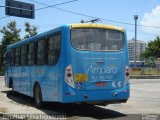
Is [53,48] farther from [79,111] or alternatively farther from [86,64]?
[79,111]

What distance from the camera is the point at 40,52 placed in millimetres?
15281

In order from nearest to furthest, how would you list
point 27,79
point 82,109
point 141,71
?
point 82,109
point 27,79
point 141,71

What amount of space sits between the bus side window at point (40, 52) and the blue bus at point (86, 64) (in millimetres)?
355

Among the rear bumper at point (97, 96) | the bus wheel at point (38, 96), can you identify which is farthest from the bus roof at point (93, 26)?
the bus wheel at point (38, 96)

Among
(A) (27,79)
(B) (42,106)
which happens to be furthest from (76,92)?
(A) (27,79)

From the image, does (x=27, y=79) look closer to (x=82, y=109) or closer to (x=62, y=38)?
(x=82, y=109)

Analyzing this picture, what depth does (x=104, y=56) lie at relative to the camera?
43.7ft

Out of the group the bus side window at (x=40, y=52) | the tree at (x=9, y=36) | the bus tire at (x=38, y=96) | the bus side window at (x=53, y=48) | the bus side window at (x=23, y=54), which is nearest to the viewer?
the bus side window at (x=53, y=48)

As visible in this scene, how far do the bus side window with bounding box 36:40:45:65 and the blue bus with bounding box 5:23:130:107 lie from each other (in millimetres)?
355

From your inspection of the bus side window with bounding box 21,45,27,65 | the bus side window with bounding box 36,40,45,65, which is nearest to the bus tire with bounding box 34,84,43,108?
the bus side window with bounding box 36,40,45,65

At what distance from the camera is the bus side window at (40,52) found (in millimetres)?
14891

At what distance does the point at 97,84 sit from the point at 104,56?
1001mm

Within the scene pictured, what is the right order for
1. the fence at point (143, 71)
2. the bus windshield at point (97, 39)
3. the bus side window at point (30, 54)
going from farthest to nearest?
the fence at point (143, 71)
the bus side window at point (30, 54)
the bus windshield at point (97, 39)

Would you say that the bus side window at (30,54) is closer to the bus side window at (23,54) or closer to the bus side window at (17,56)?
the bus side window at (23,54)
